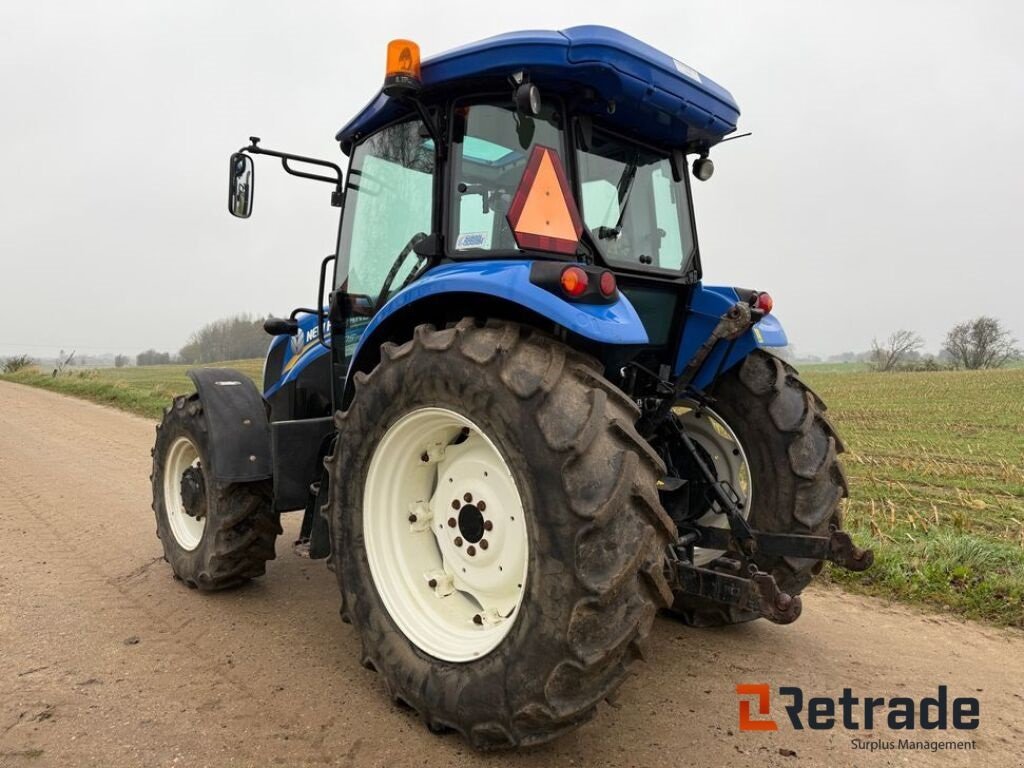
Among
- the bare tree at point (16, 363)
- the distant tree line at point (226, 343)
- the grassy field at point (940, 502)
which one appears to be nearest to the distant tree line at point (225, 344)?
the distant tree line at point (226, 343)

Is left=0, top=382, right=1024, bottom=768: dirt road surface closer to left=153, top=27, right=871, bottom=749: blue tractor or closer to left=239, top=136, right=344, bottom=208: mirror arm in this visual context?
left=153, top=27, right=871, bottom=749: blue tractor

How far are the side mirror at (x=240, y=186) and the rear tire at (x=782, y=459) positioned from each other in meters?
2.70

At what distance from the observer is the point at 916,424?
12.4m

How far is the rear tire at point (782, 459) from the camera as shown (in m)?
3.24

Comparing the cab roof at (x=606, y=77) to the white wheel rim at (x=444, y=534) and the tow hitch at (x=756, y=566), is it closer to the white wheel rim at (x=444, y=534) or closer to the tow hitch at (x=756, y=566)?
the white wheel rim at (x=444, y=534)

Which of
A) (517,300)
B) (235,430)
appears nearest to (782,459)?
(517,300)

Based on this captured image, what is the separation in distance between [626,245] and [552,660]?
6.15 ft

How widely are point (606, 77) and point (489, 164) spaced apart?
0.61 m

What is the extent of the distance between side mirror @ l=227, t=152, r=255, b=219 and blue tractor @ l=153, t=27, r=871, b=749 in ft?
0.06

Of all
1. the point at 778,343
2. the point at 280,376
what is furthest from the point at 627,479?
the point at 280,376

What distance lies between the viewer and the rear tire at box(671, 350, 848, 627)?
3.24 m

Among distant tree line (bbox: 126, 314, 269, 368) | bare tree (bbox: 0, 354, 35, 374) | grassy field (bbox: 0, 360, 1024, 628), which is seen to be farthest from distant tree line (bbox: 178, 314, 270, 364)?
grassy field (bbox: 0, 360, 1024, 628)

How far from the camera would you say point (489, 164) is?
2.93 metres

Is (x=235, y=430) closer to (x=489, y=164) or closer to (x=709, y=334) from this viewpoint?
(x=489, y=164)
